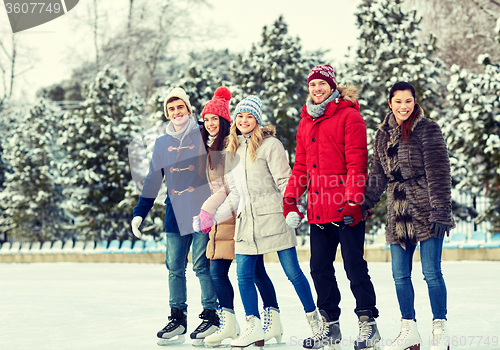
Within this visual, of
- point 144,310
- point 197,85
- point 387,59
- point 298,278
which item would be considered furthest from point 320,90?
point 197,85

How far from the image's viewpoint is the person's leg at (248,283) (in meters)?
4.31

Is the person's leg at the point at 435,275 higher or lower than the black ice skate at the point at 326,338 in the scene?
higher

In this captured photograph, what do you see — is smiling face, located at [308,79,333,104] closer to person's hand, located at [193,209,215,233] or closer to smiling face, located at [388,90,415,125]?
smiling face, located at [388,90,415,125]

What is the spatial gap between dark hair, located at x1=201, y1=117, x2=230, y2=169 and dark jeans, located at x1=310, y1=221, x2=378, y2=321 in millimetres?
1021

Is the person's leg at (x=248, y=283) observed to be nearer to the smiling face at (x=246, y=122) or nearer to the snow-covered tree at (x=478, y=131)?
the smiling face at (x=246, y=122)

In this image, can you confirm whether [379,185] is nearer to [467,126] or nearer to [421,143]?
[421,143]

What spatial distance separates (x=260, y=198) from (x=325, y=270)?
0.70 metres

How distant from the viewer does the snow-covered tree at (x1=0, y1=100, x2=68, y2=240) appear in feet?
60.5

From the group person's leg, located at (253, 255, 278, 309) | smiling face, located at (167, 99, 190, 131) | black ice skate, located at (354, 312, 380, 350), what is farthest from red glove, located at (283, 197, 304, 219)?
smiling face, located at (167, 99, 190, 131)

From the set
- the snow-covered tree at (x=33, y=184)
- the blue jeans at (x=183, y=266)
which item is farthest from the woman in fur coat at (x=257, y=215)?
the snow-covered tree at (x=33, y=184)

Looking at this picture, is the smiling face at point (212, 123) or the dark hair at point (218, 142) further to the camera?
the smiling face at point (212, 123)

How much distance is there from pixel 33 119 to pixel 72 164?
3306 millimetres

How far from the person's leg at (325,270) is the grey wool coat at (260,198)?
29cm

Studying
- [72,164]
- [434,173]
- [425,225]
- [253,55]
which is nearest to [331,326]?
[425,225]
